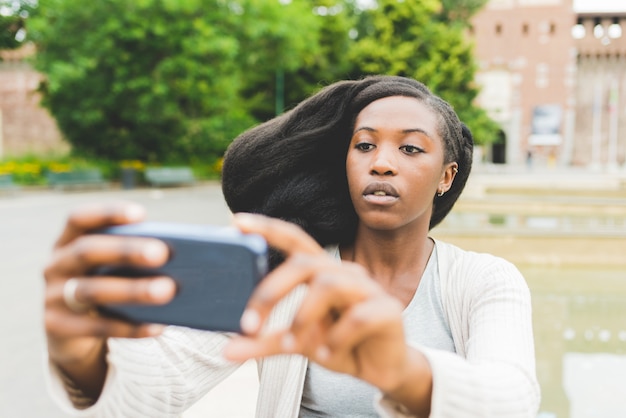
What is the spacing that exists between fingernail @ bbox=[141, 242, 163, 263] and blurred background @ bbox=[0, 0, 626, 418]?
65.2 inches

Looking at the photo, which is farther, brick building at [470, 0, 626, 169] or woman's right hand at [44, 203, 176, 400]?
brick building at [470, 0, 626, 169]

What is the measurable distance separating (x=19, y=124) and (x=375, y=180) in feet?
116

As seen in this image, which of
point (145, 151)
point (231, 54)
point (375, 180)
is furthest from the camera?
point (145, 151)

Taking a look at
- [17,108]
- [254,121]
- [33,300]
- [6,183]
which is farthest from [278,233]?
[17,108]

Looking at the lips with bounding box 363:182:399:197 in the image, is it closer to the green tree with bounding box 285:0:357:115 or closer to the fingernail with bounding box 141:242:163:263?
the fingernail with bounding box 141:242:163:263

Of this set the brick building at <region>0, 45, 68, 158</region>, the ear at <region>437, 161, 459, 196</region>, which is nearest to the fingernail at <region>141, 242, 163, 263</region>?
the ear at <region>437, 161, 459, 196</region>

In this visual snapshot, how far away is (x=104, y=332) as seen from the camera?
78 centimetres

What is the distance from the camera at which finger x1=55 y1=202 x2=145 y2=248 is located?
74 centimetres

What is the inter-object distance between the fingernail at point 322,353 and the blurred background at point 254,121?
1628 millimetres

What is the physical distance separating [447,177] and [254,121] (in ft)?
87.4

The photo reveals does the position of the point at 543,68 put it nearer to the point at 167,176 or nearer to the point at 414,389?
the point at 167,176

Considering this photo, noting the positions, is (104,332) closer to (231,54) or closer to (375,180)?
(375,180)

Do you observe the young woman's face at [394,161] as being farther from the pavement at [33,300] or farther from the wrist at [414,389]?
the pavement at [33,300]

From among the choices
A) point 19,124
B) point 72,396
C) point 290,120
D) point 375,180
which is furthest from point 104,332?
point 19,124
